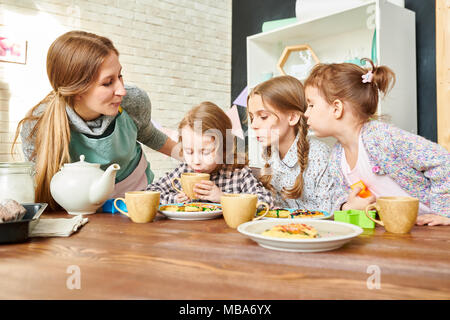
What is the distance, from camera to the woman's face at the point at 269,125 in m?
1.67

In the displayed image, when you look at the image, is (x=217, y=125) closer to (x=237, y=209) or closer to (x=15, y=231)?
(x=237, y=209)

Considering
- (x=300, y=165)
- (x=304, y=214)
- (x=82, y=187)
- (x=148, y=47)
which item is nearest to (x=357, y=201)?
(x=304, y=214)

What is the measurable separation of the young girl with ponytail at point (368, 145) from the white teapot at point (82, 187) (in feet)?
2.40

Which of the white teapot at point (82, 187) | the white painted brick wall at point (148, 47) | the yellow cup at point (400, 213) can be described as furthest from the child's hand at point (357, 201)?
the white painted brick wall at point (148, 47)

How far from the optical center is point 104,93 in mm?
1448

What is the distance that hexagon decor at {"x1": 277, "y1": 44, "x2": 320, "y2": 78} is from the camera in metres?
3.03

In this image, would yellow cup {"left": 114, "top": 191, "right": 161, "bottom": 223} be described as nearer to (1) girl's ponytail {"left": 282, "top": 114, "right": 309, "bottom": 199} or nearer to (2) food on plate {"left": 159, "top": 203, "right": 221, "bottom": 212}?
(2) food on plate {"left": 159, "top": 203, "right": 221, "bottom": 212}

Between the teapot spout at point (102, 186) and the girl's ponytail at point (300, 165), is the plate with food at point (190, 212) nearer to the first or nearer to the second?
the teapot spout at point (102, 186)

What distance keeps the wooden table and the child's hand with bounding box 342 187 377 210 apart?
265 millimetres

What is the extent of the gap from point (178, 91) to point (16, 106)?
1.56 meters

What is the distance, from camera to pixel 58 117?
1364mm
